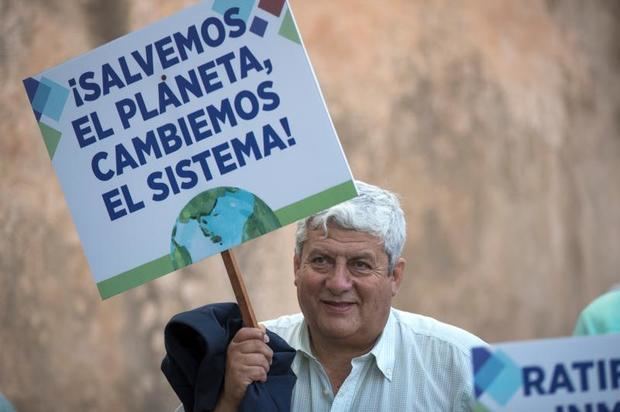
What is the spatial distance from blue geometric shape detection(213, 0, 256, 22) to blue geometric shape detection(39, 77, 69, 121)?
1.52 feet

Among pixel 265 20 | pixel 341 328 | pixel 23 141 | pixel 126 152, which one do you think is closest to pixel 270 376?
pixel 341 328

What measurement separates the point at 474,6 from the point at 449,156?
935mm

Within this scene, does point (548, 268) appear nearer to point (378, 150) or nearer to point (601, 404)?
point (378, 150)

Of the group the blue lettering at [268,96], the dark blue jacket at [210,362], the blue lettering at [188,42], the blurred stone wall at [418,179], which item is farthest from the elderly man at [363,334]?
the blurred stone wall at [418,179]

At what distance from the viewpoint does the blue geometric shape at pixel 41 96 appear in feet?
12.7

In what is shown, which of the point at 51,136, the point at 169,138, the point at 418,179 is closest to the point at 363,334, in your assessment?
the point at 169,138

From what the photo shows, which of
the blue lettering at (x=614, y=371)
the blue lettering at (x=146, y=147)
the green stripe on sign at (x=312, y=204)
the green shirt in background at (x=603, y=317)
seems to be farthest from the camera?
the green shirt in background at (x=603, y=317)

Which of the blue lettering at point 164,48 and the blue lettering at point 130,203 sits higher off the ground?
the blue lettering at point 164,48

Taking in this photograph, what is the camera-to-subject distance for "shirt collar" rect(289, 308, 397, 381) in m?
4.08

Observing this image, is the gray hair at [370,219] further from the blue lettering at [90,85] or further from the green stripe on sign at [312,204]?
the blue lettering at [90,85]

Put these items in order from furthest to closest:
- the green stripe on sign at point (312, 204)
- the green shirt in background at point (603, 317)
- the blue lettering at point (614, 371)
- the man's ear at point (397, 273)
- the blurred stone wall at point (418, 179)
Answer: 1. the blurred stone wall at point (418, 179)
2. the green shirt in background at point (603, 317)
3. the man's ear at point (397, 273)
4. the green stripe on sign at point (312, 204)
5. the blue lettering at point (614, 371)

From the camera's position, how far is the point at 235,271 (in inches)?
151

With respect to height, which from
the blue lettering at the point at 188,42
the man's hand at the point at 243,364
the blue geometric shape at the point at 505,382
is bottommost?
the blue geometric shape at the point at 505,382

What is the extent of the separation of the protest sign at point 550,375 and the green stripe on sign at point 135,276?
0.87m
